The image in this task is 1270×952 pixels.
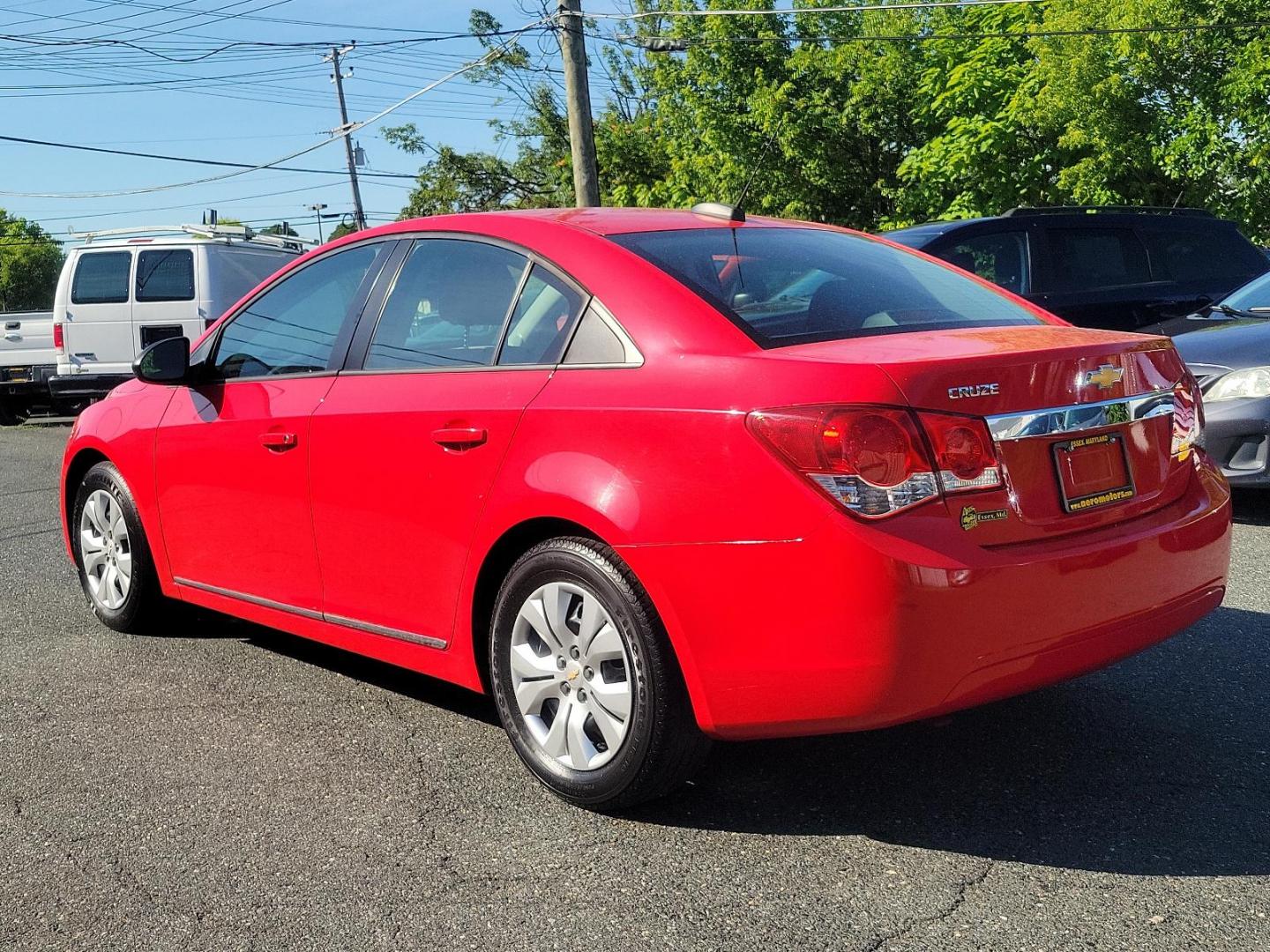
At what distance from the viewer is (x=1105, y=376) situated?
10.5 feet

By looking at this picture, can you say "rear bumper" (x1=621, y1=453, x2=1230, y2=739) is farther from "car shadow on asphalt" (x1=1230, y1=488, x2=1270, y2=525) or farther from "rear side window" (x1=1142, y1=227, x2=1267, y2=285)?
"rear side window" (x1=1142, y1=227, x2=1267, y2=285)

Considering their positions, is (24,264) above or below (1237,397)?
above

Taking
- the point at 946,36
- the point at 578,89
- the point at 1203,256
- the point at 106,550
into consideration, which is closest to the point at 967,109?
the point at 946,36

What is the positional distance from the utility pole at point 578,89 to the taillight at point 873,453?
15023 millimetres

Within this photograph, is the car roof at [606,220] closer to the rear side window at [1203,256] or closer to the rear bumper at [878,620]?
the rear bumper at [878,620]

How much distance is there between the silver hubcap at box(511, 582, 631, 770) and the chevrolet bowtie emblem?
1270 millimetres

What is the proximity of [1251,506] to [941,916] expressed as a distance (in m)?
5.48

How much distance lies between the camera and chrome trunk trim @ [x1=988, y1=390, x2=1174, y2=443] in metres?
2.98

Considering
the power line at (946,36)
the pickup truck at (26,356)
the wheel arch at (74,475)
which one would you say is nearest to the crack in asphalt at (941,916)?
the wheel arch at (74,475)

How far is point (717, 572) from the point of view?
2969 millimetres

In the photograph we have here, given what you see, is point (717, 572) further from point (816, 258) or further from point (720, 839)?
point (816, 258)

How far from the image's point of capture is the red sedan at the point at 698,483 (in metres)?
2.88

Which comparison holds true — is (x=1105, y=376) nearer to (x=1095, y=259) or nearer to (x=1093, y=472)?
(x=1093, y=472)

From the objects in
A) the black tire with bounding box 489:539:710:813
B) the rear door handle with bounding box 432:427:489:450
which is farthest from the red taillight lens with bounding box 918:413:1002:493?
the rear door handle with bounding box 432:427:489:450
